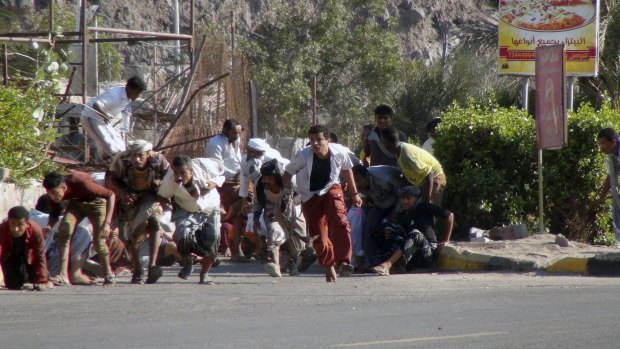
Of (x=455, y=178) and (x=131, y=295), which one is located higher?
(x=455, y=178)

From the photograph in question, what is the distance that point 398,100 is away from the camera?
35.7m

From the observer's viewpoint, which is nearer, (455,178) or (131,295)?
(131,295)

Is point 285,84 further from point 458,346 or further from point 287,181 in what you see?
point 458,346

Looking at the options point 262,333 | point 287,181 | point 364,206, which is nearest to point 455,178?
point 364,206

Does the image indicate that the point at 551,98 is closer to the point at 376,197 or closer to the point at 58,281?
the point at 376,197

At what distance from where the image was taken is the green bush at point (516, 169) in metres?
14.6

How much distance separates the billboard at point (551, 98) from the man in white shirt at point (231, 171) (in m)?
3.90

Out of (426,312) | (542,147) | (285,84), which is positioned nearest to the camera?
(426,312)

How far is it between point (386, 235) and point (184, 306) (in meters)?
3.72

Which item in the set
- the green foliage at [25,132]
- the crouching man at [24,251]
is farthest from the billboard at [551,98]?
the crouching man at [24,251]

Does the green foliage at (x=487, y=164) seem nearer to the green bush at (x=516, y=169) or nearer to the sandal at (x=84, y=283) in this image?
the green bush at (x=516, y=169)

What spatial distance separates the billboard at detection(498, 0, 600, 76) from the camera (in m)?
20.2

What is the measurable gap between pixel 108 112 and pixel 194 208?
232 centimetres

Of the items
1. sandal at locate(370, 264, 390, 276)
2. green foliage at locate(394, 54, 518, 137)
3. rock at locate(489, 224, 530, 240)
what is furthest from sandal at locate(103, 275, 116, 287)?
green foliage at locate(394, 54, 518, 137)
